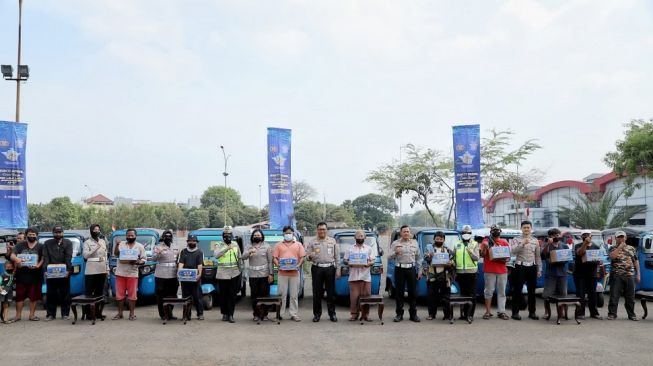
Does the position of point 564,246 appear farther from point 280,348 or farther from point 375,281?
point 280,348

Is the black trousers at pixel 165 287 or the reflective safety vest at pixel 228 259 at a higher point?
the reflective safety vest at pixel 228 259

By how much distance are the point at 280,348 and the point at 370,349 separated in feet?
4.48

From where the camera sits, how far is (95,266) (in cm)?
1180

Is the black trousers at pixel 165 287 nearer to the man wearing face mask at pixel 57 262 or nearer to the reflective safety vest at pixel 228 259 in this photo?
the reflective safety vest at pixel 228 259

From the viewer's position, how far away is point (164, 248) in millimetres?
11758

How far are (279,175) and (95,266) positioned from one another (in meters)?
9.38

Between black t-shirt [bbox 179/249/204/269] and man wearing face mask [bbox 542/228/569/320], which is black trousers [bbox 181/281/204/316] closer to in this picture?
black t-shirt [bbox 179/249/204/269]

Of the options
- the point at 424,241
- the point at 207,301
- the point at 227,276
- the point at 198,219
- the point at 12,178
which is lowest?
the point at 207,301

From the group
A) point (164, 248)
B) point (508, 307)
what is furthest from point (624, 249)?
point (164, 248)

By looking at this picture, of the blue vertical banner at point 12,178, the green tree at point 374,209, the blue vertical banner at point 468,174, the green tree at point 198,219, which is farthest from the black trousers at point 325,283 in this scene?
the green tree at point 374,209

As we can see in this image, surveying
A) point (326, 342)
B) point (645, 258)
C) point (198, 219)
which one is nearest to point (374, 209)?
point (198, 219)

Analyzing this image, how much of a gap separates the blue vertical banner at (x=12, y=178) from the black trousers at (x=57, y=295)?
7479 millimetres

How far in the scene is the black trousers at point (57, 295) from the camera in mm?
11602

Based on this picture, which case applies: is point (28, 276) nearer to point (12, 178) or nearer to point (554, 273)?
point (12, 178)
